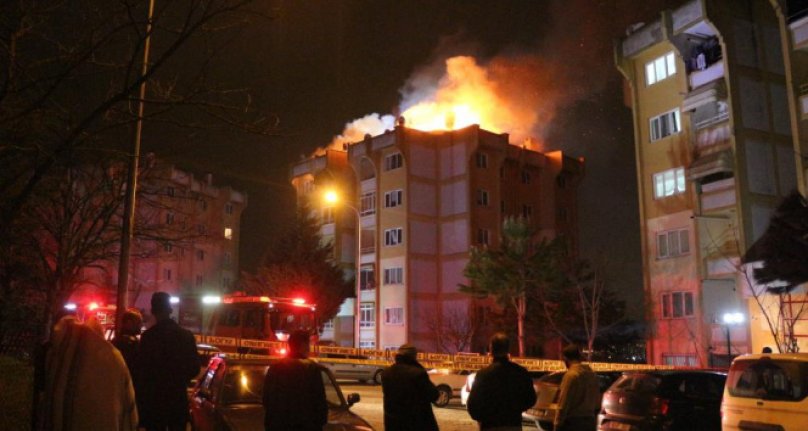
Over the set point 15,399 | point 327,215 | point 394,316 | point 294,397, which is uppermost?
point 327,215

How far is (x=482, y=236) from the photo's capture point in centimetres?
4956

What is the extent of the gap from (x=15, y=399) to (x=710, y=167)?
27731 millimetres

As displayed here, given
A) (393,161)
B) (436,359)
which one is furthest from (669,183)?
(393,161)

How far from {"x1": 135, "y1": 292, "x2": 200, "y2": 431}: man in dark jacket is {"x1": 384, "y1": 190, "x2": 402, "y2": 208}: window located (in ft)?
140

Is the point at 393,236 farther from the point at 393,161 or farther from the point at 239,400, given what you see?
the point at 239,400

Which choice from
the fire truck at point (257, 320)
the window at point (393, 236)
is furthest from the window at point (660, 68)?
the fire truck at point (257, 320)

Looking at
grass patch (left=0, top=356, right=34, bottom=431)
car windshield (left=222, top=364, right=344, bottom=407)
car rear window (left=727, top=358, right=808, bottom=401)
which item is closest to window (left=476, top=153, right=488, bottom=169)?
grass patch (left=0, top=356, right=34, bottom=431)

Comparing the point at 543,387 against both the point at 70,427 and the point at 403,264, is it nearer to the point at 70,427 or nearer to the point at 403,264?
the point at 70,427

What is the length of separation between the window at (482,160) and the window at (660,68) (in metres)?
16.0

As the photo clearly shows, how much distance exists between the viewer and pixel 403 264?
4841cm

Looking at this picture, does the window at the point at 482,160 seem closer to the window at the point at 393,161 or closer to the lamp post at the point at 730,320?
the window at the point at 393,161

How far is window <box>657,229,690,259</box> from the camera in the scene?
33.0 metres

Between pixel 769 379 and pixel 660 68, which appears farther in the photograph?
pixel 660 68

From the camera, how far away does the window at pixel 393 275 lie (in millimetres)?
48438
